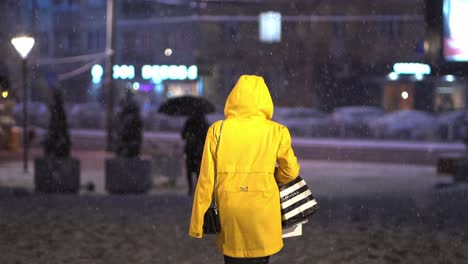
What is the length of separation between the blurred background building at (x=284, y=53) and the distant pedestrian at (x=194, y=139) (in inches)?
1351

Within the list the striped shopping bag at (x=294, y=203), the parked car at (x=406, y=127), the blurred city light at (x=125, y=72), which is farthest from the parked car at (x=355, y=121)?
the striped shopping bag at (x=294, y=203)

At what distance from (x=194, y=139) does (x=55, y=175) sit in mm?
3112

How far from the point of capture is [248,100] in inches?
196

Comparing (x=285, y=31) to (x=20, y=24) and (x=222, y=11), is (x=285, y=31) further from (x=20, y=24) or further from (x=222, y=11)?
(x=20, y=24)

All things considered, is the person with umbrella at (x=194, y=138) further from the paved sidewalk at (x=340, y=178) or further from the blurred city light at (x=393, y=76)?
the blurred city light at (x=393, y=76)

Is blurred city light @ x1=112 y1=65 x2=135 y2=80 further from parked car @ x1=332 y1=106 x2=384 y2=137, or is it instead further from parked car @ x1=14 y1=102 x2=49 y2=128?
parked car @ x1=332 y1=106 x2=384 y2=137

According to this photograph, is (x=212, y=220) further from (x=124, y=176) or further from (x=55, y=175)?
(x=124, y=176)

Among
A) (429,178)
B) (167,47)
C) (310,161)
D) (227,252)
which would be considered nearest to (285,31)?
(167,47)

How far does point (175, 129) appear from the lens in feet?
149

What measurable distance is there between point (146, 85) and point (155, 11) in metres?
5.50

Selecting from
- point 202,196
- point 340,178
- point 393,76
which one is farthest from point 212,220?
point 393,76

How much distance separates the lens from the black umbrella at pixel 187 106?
16464mm

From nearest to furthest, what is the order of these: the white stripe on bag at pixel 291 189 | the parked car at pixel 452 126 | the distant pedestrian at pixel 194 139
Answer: the white stripe on bag at pixel 291 189
the distant pedestrian at pixel 194 139
the parked car at pixel 452 126

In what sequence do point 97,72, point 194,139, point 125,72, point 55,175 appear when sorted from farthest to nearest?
1. point 97,72
2. point 125,72
3. point 55,175
4. point 194,139
